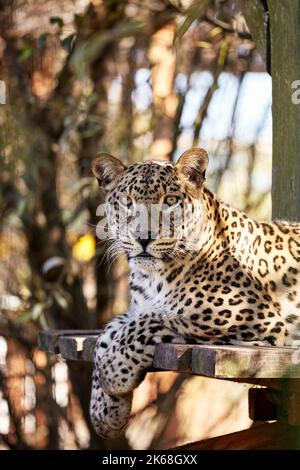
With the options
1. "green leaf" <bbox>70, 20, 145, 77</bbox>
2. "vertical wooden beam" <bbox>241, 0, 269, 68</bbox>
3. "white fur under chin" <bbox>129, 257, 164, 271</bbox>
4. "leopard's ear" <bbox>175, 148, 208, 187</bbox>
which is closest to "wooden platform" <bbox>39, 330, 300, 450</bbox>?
"white fur under chin" <bbox>129, 257, 164, 271</bbox>

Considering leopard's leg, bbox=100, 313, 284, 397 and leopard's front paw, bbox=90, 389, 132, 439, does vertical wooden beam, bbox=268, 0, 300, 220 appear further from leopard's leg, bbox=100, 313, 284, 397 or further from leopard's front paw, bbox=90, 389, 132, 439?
leopard's front paw, bbox=90, 389, 132, 439

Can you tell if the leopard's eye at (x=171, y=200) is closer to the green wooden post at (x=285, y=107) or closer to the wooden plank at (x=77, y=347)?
the wooden plank at (x=77, y=347)

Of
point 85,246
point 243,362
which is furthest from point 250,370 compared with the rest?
point 85,246

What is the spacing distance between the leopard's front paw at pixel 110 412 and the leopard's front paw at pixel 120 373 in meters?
0.11

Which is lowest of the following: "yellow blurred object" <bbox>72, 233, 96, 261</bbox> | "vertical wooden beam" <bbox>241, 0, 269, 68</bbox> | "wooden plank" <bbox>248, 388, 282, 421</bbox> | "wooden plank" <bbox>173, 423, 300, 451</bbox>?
"wooden plank" <bbox>173, 423, 300, 451</bbox>

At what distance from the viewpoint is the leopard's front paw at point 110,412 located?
14.3 feet

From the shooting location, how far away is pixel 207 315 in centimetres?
420

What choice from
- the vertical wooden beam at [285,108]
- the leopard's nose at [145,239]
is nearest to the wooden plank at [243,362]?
the leopard's nose at [145,239]

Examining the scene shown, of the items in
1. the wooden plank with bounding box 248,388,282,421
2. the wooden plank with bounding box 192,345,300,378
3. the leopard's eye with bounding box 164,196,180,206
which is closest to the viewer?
the wooden plank with bounding box 192,345,300,378

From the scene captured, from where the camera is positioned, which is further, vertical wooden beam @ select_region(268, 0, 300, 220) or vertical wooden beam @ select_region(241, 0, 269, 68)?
vertical wooden beam @ select_region(241, 0, 269, 68)

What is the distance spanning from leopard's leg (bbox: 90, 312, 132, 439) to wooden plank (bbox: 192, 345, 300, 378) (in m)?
0.76

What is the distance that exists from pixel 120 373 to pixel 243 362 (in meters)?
0.69

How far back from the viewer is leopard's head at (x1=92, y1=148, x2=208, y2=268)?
4.19m

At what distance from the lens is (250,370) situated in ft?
11.9
